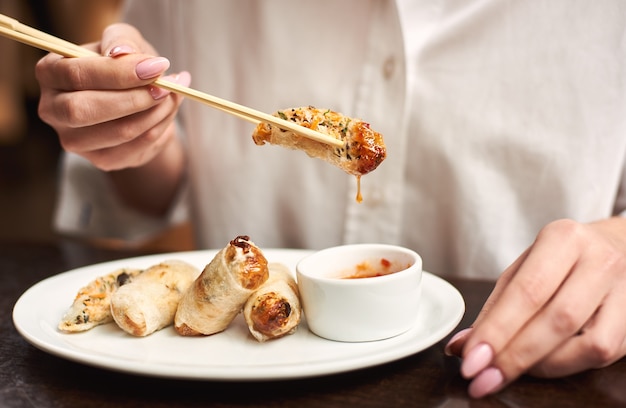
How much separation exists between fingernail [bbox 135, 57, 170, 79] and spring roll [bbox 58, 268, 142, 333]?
40cm

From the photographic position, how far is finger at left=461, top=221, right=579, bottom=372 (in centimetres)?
84

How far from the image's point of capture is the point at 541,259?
915 millimetres

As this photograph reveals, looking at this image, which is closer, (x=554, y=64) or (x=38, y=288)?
(x=38, y=288)

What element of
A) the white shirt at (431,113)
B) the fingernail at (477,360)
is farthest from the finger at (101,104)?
the fingernail at (477,360)

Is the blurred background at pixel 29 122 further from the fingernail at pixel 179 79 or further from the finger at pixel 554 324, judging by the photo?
the finger at pixel 554 324

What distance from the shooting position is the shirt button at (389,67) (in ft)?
5.17

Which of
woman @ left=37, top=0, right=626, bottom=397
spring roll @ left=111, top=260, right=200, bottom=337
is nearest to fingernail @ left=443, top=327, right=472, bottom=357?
woman @ left=37, top=0, right=626, bottom=397

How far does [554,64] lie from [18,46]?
670 cm

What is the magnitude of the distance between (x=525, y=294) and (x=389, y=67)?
867mm

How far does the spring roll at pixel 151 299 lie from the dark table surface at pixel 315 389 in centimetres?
9

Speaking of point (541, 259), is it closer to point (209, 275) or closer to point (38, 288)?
point (209, 275)

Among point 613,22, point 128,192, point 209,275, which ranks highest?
point 613,22

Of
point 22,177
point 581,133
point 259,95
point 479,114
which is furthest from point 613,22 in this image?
point 22,177

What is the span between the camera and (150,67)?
111 cm
